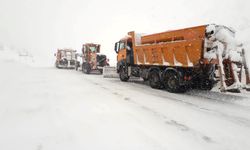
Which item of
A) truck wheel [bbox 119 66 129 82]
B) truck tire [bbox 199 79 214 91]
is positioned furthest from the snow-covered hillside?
truck wheel [bbox 119 66 129 82]

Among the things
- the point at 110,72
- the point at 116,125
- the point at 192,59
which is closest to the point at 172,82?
the point at 192,59

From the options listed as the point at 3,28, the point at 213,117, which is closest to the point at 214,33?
the point at 213,117

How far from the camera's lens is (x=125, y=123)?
5125 mm

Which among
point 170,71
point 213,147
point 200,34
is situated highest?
point 200,34

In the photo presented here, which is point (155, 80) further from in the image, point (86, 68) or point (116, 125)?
point (86, 68)

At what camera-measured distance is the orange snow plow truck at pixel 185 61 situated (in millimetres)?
9000

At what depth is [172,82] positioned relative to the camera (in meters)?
10.6

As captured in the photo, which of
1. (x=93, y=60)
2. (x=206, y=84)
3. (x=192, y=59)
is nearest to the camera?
(x=192, y=59)

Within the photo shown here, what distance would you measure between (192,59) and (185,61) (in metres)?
0.45

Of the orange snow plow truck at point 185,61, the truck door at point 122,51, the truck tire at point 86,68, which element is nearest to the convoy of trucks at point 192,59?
the orange snow plow truck at point 185,61

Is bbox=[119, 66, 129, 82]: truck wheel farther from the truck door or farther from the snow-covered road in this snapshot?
the snow-covered road

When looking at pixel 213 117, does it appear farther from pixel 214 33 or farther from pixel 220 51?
pixel 214 33

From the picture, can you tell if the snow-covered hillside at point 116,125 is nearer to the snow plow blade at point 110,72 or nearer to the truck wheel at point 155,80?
the truck wheel at point 155,80

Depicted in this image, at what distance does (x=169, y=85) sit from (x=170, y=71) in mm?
675
